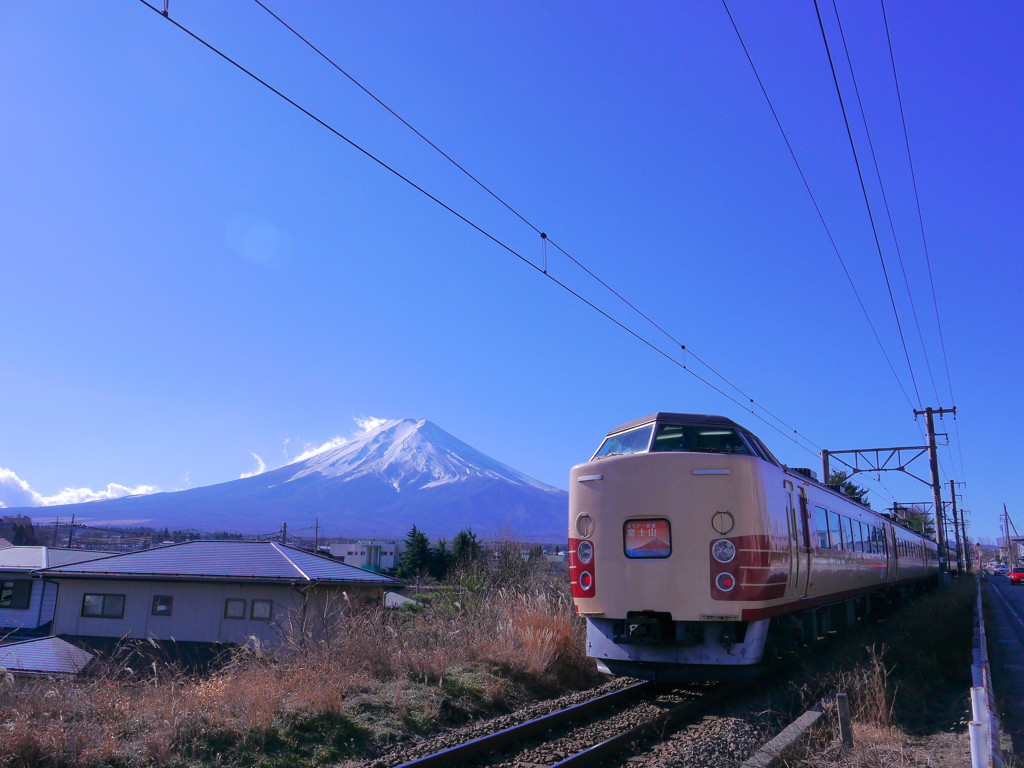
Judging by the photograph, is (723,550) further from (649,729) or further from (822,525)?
(822,525)

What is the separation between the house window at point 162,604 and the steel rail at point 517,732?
23.2 metres

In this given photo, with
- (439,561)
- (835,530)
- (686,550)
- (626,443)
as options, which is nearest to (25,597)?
(439,561)

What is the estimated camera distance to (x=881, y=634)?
13.9m

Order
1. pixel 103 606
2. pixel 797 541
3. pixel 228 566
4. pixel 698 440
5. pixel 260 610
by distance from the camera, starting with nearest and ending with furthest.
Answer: pixel 698 440
pixel 797 541
pixel 260 610
pixel 228 566
pixel 103 606

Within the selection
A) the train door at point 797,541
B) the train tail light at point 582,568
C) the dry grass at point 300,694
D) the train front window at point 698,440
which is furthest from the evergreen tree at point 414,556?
the train front window at point 698,440

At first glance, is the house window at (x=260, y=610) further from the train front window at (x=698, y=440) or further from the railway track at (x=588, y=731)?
the train front window at (x=698, y=440)

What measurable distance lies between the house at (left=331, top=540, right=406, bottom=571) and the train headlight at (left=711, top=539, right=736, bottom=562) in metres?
68.9

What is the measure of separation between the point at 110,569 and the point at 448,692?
24396 mm

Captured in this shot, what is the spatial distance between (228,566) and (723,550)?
2364 centimetres

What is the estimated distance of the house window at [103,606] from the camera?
1109 inches

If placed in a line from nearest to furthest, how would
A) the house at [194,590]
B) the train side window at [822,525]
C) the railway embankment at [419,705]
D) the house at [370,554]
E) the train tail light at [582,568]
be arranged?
the railway embankment at [419,705] < the train tail light at [582,568] < the train side window at [822,525] < the house at [194,590] < the house at [370,554]

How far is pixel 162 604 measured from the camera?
2742 centimetres

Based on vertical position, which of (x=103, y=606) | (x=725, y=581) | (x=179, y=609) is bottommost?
(x=103, y=606)

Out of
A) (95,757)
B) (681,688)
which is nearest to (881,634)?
(681,688)
